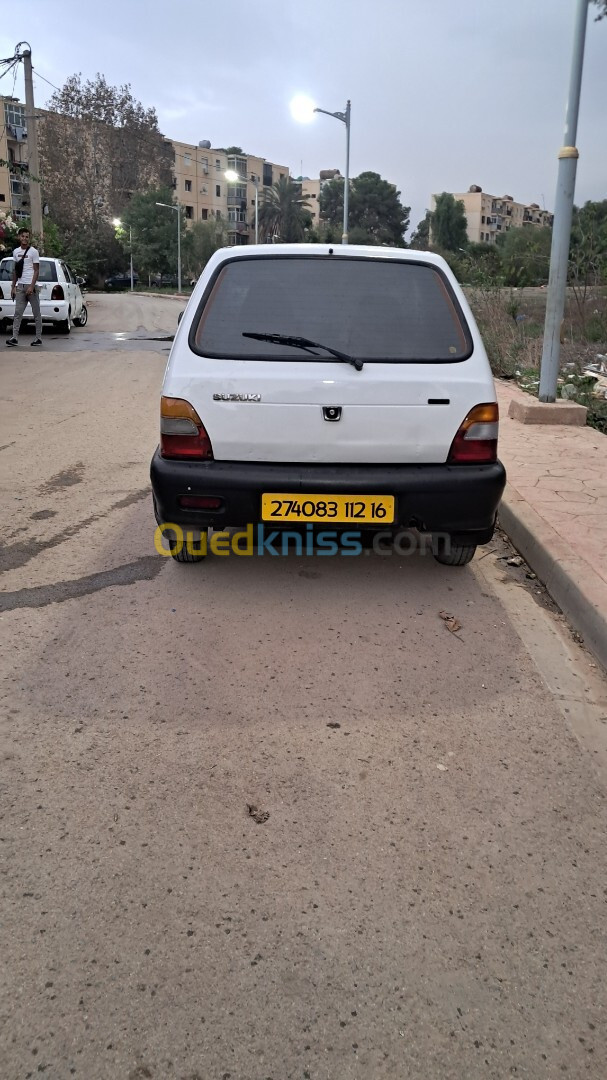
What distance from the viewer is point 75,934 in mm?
2035

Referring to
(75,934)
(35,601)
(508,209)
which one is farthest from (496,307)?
(508,209)

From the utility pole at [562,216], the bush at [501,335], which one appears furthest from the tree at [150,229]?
the utility pole at [562,216]

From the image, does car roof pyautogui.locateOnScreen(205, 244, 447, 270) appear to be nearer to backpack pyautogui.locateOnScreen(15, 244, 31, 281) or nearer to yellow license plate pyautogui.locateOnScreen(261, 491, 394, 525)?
yellow license plate pyautogui.locateOnScreen(261, 491, 394, 525)

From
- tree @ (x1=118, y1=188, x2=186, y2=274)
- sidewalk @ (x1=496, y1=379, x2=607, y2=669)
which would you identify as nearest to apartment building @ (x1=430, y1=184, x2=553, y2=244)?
tree @ (x1=118, y1=188, x2=186, y2=274)

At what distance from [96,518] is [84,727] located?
271 centimetres

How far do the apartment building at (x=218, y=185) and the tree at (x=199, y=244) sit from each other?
17.4 m

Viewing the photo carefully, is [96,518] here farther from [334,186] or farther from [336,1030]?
[334,186]

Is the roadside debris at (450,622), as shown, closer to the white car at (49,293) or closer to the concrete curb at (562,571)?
the concrete curb at (562,571)

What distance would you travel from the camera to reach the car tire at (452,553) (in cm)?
454

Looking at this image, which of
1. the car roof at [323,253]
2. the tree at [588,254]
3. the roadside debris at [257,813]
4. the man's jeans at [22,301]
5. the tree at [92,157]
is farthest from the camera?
the tree at [92,157]

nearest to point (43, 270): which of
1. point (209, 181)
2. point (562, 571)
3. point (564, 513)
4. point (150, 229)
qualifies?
point (564, 513)

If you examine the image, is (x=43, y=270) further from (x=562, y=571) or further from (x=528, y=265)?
(x=562, y=571)

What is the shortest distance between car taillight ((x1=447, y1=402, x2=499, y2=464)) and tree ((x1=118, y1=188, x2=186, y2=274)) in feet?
241

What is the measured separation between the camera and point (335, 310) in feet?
13.4
